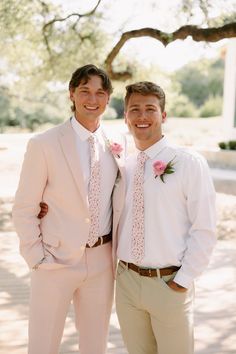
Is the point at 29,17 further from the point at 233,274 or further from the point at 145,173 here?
the point at 145,173

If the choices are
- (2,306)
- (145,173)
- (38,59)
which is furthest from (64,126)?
(38,59)

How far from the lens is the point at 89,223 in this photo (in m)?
2.61

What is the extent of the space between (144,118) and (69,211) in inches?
25.3

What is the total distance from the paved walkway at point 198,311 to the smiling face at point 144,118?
189 cm

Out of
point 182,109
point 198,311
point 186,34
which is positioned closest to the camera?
point 198,311

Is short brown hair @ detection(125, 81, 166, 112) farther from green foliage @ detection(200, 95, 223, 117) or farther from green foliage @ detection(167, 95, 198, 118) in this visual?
green foliage @ detection(167, 95, 198, 118)

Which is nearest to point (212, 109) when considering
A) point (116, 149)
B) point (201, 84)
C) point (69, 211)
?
point (201, 84)

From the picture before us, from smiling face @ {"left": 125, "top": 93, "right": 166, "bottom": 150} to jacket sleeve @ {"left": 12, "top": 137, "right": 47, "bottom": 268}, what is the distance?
505mm

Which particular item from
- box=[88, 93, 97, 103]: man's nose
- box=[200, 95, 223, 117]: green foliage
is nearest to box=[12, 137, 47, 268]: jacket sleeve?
box=[88, 93, 97, 103]: man's nose

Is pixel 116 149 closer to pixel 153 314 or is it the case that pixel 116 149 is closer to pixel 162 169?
pixel 162 169

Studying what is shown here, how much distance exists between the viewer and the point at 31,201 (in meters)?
2.57

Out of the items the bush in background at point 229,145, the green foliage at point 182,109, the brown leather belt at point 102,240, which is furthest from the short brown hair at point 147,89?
the green foliage at point 182,109

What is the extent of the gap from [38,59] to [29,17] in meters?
1.92

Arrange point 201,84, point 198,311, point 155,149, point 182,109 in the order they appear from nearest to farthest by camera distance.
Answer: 1. point 155,149
2. point 198,311
3. point 182,109
4. point 201,84
